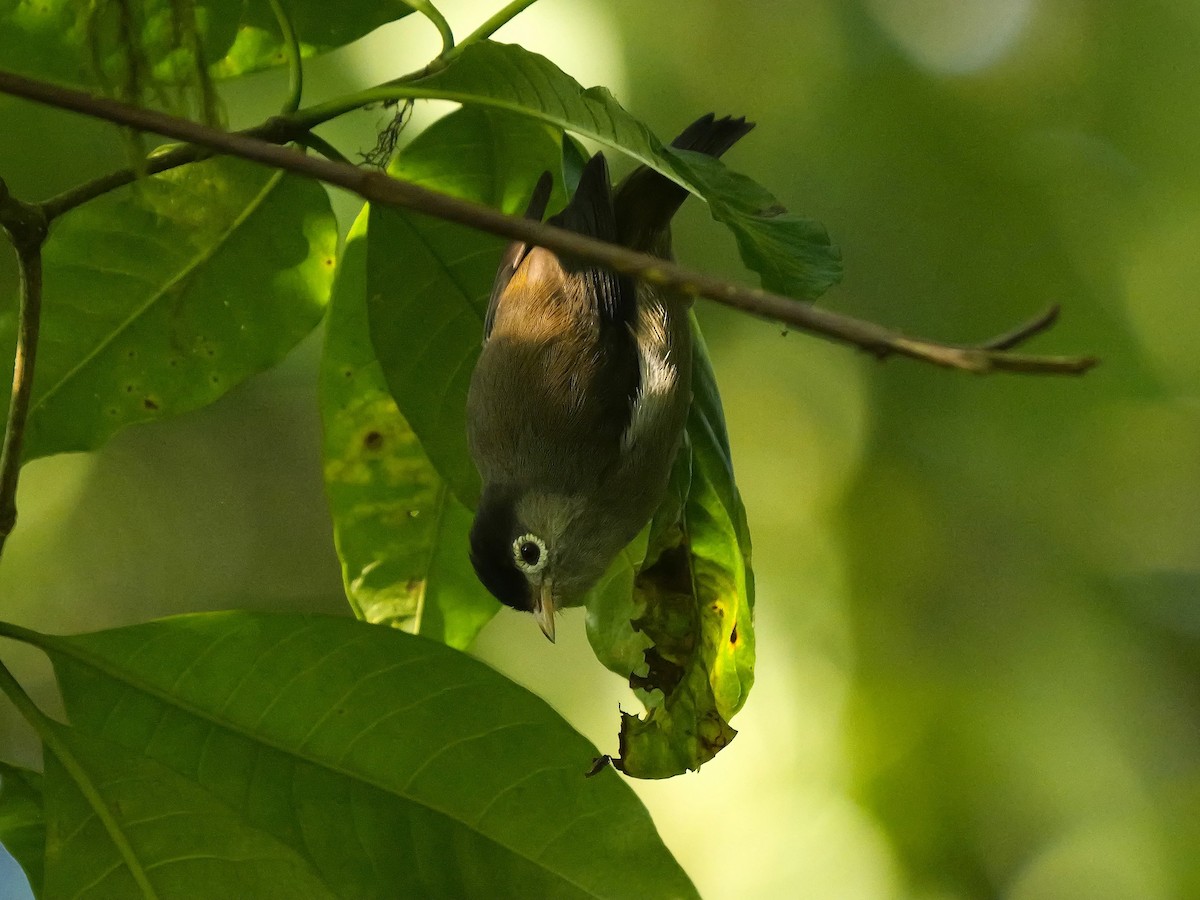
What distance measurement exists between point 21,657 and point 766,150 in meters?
3.64

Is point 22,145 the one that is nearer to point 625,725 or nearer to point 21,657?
point 21,657

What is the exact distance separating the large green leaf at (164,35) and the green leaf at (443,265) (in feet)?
0.77

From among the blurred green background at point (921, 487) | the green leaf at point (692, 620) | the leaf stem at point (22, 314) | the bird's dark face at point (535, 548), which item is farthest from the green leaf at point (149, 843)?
the blurred green background at point (921, 487)

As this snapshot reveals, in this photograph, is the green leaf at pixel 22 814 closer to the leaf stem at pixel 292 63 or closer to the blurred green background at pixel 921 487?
the leaf stem at pixel 292 63

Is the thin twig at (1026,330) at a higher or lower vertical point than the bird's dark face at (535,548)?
lower

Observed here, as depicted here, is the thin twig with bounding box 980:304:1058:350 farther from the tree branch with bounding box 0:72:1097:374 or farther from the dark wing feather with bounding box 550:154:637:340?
the dark wing feather with bounding box 550:154:637:340

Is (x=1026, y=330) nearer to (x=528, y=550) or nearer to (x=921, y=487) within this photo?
(x=528, y=550)

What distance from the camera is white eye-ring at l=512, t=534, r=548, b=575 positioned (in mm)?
2738

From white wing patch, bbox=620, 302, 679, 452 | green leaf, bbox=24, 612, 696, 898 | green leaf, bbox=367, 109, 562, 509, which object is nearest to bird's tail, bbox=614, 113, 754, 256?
white wing patch, bbox=620, 302, 679, 452

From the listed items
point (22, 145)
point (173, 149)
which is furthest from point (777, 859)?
point (173, 149)

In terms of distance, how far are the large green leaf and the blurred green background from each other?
3098mm

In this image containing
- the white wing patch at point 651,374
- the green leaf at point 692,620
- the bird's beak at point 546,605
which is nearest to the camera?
the green leaf at point 692,620

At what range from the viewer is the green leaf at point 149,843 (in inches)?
58.6

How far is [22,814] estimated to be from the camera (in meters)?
1.75
